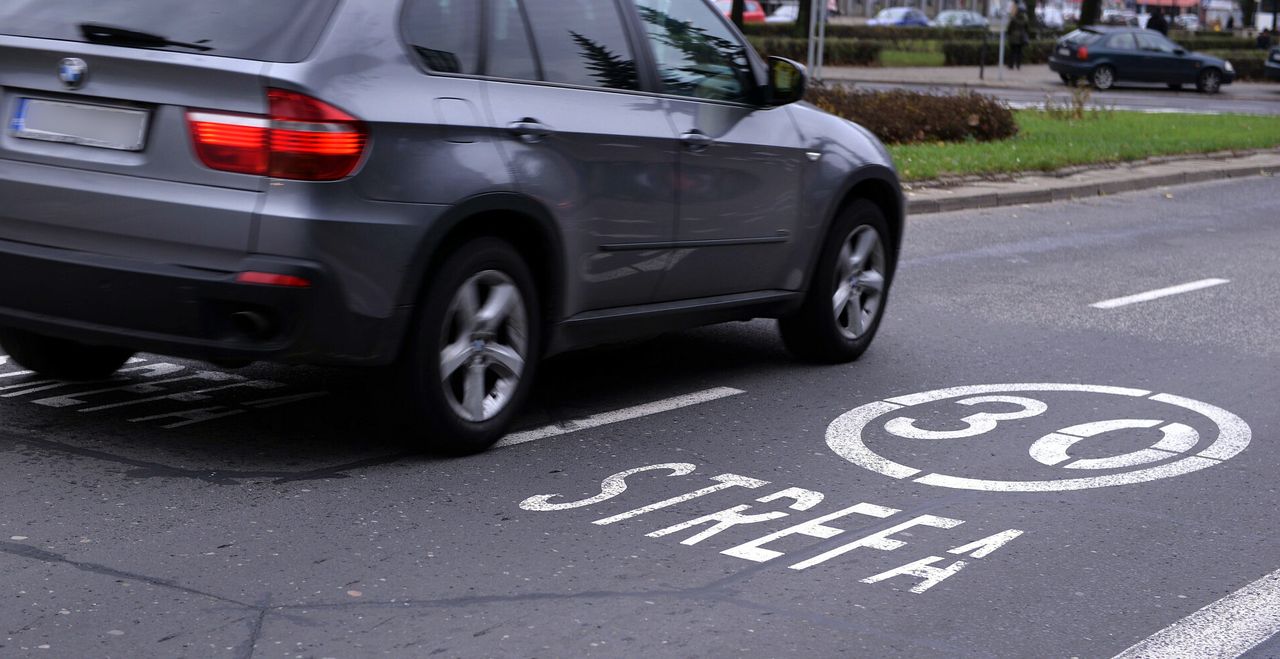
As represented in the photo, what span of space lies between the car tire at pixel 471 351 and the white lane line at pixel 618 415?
164 millimetres

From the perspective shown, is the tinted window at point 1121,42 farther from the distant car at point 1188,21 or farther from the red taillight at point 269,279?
the distant car at point 1188,21

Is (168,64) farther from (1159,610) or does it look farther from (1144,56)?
(1144,56)

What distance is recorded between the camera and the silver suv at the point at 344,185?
514 cm

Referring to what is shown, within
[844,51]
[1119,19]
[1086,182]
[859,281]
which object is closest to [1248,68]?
[844,51]

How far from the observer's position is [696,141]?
6594 mm

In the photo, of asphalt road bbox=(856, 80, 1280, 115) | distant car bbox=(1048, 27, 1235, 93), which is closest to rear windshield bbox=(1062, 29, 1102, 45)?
distant car bbox=(1048, 27, 1235, 93)

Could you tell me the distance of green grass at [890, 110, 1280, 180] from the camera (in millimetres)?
17844

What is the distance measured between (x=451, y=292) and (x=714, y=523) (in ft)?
3.76

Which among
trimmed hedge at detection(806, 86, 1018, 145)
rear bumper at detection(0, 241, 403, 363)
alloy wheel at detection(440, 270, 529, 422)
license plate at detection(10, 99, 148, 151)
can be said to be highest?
license plate at detection(10, 99, 148, 151)

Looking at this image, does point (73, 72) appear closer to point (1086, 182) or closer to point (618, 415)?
point (618, 415)

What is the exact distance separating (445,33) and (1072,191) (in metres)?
12.7

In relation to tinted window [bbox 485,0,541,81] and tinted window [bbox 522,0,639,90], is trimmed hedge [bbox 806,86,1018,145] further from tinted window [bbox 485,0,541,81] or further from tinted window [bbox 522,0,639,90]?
tinted window [bbox 485,0,541,81]

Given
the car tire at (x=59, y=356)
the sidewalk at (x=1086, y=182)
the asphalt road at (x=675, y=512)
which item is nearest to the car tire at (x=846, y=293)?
the asphalt road at (x=675, y=512)

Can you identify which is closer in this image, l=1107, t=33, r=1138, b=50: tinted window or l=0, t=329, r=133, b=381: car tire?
l=0, t=329, r=133, b=381: car tire
